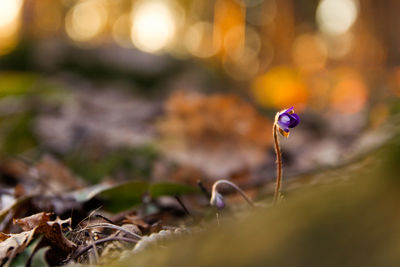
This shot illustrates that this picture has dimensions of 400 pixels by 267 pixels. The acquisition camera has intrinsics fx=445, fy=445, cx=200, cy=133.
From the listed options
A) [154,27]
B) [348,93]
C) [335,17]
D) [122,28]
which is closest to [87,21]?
[122,28]

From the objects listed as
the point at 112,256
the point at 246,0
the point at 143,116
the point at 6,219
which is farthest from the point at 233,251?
the point at 246,0

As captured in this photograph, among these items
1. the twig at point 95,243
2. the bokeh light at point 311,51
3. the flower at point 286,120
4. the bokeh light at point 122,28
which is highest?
the bokeh light at point 122,28

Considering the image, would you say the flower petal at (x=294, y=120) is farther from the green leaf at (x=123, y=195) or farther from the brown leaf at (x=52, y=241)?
the green leaf at (x=123, y=195)

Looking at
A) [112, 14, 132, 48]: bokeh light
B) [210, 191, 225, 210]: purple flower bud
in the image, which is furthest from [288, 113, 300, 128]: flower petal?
[112, 14, 132, 48]: bokeh light

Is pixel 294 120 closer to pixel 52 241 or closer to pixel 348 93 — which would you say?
pixel 52 241

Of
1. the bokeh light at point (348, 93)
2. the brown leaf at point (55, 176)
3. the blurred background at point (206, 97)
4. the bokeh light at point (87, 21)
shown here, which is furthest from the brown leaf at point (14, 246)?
the bokeh light at point (87, 21)
